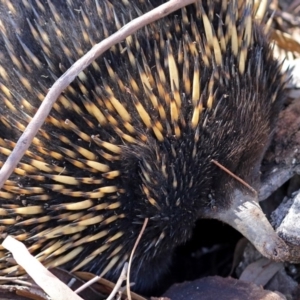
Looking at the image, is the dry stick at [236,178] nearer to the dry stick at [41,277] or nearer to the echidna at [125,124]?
the echidna at [125,124]

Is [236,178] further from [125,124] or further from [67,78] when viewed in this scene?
[67,78]

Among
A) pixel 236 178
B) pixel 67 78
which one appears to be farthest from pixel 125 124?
pixel 236 178

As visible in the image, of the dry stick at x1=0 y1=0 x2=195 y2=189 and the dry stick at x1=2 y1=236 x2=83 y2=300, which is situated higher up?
the dry stick at x1=0 y1=0 x2=195 y2=189

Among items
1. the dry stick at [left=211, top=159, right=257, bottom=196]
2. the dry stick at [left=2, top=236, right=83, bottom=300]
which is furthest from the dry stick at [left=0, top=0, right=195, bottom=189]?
the dry stick at [left=211, top=159, right=257, bottom=196]

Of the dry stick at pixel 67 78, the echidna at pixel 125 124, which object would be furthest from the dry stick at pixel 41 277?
the dry stick at pixel 67 78

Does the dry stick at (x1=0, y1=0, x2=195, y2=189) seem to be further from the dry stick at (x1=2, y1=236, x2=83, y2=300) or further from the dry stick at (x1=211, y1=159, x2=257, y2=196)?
the dry stick at (x1=211, y1=159, x2=257, y2=196)
